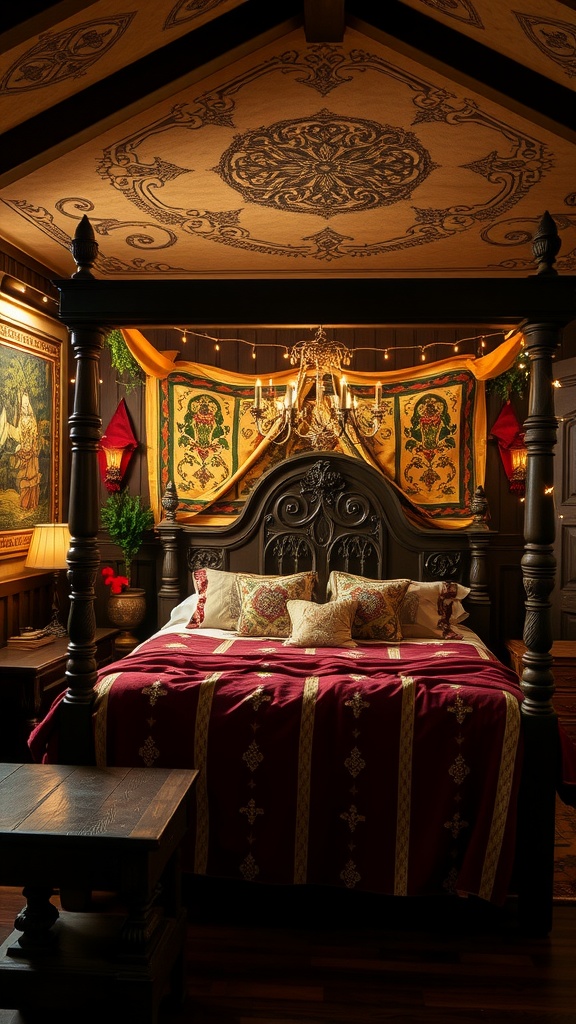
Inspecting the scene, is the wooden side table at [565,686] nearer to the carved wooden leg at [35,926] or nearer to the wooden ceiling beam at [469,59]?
the wooden ceiling beam at [469,59]

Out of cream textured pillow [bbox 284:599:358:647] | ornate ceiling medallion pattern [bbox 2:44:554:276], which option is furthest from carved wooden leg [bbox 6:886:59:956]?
ornate ceiling medallion pattern [bbox 2:44:554:276]

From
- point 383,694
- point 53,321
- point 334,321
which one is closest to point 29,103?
point 334,321

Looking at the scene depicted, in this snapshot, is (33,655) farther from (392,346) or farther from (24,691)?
(392,346)

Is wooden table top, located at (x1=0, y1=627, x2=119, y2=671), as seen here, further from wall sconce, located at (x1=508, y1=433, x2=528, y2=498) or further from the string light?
wall sconce, located at (x1=508, y1=433, x2=528, y2=498)

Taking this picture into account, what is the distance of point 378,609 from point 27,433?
7.84ft

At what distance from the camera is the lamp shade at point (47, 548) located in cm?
474

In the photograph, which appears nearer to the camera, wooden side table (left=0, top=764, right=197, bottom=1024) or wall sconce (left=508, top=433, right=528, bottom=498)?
wooden side table (left=0, top=764, right=197, bottom=1024)

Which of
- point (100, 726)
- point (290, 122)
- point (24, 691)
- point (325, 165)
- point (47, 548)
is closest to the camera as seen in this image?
point (100, 726)

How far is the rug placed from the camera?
3.32m

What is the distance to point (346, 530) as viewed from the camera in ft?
18.1

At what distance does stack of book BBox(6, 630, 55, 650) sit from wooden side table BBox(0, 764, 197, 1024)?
215 cm

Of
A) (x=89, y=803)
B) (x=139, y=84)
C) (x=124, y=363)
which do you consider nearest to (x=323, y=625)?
(x=89, y=803)

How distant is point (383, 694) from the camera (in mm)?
3203

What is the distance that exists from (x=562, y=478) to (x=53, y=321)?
3.46 metres
